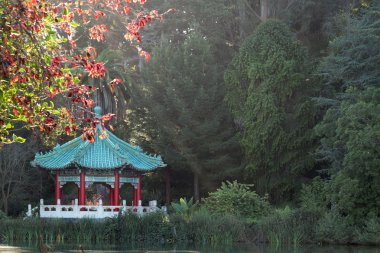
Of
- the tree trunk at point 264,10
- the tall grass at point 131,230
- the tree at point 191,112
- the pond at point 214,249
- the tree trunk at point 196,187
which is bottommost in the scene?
the pond at point 214,249

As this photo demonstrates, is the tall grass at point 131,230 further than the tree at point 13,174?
No

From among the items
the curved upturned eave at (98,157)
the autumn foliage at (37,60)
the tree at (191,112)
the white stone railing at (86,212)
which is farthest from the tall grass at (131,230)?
the autumn foliage at (37,60)

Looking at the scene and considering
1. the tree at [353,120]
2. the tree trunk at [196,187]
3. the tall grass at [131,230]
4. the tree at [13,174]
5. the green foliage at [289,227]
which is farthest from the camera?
the tree trunk at [196,187]

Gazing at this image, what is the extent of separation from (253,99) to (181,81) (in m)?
4.05

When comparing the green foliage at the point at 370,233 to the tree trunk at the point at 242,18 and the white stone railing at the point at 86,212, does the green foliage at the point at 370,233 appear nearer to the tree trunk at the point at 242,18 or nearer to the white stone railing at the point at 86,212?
the white stone railing at the point at 86,212

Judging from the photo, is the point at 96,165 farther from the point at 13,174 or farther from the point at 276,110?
the point at 276,110

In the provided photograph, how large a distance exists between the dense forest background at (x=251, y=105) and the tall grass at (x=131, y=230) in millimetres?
4408

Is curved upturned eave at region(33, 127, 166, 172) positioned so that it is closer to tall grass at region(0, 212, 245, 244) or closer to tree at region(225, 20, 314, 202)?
tall grass at region(0, 212, 245, 244)

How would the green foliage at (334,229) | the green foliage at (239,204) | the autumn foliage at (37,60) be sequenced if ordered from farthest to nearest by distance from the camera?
the green foliage at (239,204), the green foliage at (334,229), the autumn foliage at (37,60)

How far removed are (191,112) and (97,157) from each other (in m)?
6.55

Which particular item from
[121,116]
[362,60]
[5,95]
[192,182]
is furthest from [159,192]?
[5,95]

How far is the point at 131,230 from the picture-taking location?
30.1 m

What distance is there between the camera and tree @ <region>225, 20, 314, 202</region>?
37094 mm

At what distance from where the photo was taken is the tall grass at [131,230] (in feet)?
96.2
